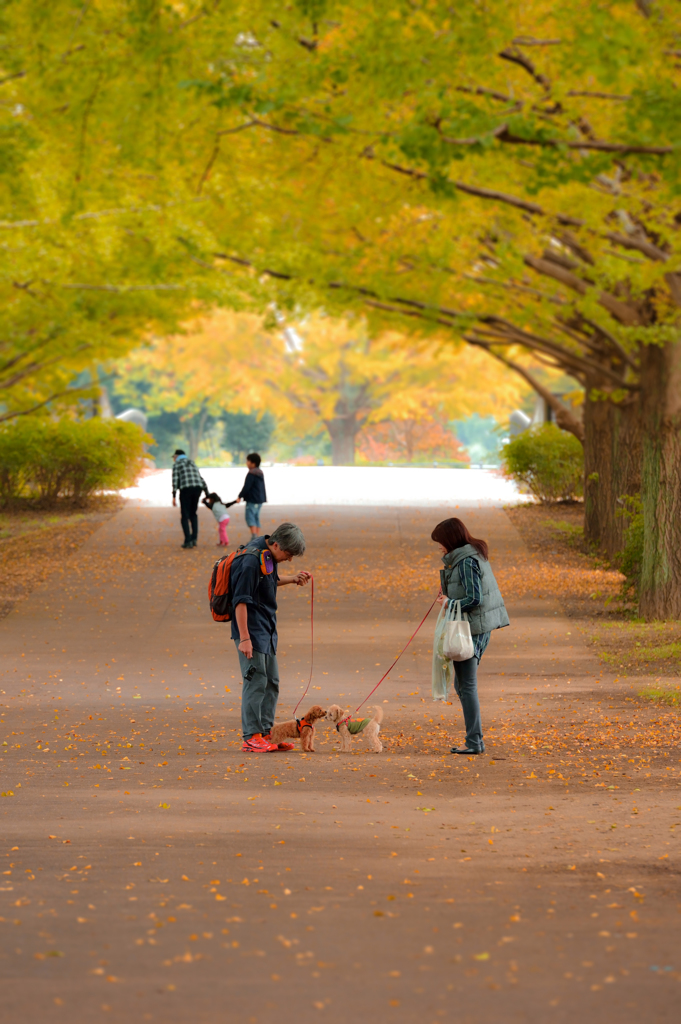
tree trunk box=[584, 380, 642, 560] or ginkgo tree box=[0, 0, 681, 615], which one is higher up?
ginkgo tree box=[0, 0, 681, 615]

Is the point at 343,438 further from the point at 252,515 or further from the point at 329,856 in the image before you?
the point at 329,856

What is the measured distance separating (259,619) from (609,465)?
12.9 meters

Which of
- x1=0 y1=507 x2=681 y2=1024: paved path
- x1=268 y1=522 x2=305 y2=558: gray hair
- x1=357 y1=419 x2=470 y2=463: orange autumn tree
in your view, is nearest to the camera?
x1=0 y1=507 x2=681 y2=1024: paved path

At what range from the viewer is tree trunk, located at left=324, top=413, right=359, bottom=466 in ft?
169

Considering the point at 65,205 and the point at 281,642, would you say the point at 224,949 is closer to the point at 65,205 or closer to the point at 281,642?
the point at 281,642

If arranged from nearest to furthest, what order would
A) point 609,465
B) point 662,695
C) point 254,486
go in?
point 662,695, point 254,486, point 609,465

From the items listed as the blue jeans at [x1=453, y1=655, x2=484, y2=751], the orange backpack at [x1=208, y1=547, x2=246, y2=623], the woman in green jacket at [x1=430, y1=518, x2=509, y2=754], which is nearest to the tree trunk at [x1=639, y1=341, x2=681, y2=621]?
the woman in green jacket at [x1=430, y1=518, x2=509, y2=754]

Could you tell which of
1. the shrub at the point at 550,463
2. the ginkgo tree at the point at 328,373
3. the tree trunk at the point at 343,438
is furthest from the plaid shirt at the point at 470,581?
the tree trunk at the point at 343,438

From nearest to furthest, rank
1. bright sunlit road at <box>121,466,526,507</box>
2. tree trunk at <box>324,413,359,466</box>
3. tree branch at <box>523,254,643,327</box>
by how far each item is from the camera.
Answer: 1. tree branch at <box>523,254,643,327</box>
2. bright sunlit road at <box>121,466,526,507</box>
3. tree trunk at <box>324,413,359,466</box>

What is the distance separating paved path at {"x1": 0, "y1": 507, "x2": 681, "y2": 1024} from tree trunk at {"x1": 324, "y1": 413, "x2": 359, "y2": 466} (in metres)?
40.0

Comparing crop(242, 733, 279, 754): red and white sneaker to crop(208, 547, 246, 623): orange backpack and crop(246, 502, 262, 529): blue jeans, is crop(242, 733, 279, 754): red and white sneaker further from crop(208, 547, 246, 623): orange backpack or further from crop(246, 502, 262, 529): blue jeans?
crop(246, 502, 262, 529): blue jeans

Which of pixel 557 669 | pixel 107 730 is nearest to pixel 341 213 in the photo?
pixel 557 669

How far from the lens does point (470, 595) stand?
7.84 meters

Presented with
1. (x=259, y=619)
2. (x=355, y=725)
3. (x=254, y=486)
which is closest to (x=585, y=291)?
(x=254, y=486)
